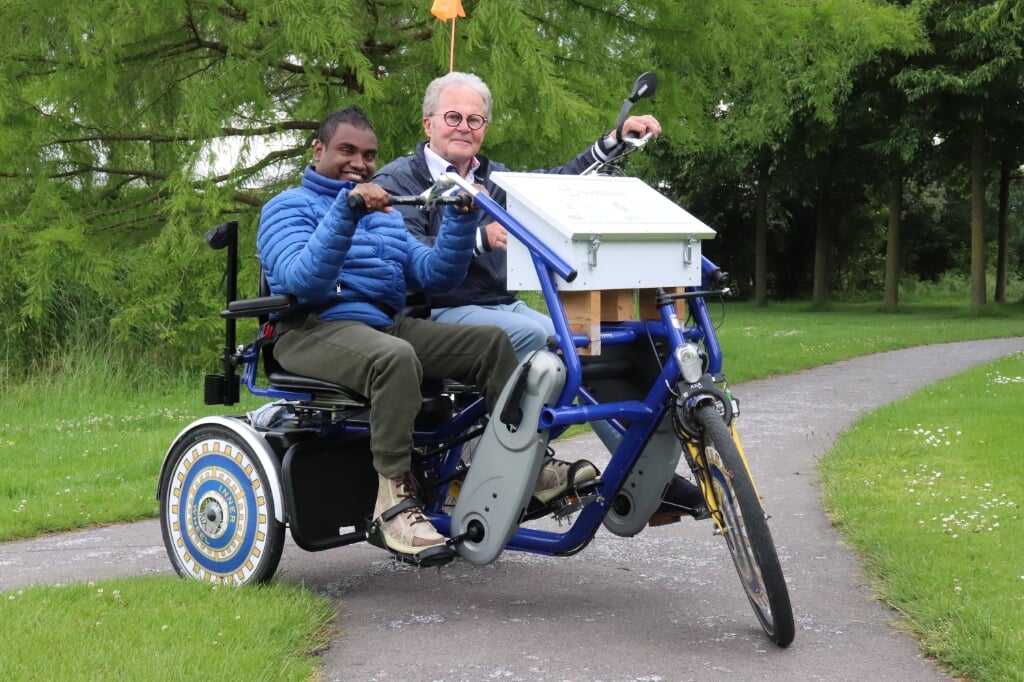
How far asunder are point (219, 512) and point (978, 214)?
2273cm

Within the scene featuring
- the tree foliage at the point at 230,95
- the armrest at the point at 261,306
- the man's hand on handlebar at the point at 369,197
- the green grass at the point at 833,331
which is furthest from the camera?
the green grass at the point at 833,331

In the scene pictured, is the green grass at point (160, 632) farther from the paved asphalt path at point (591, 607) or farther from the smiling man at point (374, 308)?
the smiling man at point (374, 308)

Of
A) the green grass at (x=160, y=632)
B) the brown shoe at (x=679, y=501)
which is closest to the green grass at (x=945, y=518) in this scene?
the brown shoe at (x=679, y=501)

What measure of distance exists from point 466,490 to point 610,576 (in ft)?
3.00

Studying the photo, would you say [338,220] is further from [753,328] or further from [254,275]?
[753,328]

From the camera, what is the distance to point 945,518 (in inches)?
227

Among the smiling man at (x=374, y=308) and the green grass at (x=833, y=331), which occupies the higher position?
the smiling man at (x=374, y=308)

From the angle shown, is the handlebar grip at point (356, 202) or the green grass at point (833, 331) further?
the green grass at point (833, 331)

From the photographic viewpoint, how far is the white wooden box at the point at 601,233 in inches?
163

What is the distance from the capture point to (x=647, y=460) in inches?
178

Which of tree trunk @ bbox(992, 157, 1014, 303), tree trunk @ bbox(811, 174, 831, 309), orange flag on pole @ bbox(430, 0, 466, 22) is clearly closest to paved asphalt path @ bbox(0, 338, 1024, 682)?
orange flag on pole @ bbox(430, 0, 466, 22)

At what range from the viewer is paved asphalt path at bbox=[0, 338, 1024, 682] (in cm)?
386

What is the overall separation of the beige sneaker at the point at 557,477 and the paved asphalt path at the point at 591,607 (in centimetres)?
41

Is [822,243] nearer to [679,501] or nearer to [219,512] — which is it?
[679,501]
